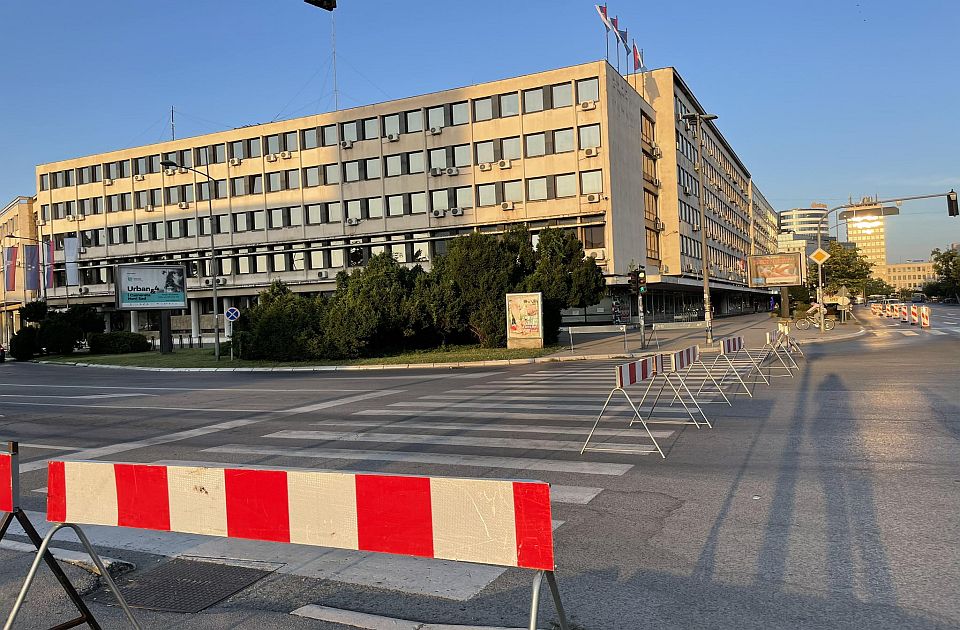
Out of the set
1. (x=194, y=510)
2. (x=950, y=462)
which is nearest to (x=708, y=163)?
(x=950, y=462)

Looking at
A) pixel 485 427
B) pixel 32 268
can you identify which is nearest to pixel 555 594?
pixel 485 427

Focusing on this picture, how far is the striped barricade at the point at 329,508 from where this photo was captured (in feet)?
9.26

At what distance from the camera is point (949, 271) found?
132 m

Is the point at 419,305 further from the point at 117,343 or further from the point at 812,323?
the point at 812,323

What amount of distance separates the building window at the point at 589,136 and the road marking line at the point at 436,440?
3870 centimetres

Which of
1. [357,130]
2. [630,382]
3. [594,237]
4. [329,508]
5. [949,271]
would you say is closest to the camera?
[329,508]

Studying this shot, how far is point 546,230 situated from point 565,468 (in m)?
29.1

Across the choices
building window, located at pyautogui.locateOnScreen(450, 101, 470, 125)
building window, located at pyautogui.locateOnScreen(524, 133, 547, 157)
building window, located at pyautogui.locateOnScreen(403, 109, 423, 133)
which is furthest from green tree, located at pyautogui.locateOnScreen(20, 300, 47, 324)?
building window, located at pyautogui.locateOnScreen(524, 133, 547, 157)

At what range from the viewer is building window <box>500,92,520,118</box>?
4903 centimetres

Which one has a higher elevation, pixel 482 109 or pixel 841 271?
pixel 482 109

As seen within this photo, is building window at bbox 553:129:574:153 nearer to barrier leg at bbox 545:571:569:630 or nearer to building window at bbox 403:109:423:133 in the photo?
building window at bbox 403:109:423:133

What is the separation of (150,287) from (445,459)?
39.1 metres

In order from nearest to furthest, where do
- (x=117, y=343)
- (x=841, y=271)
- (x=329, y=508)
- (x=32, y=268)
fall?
(x=329, y=508)
(x=117, y=343)
(x=32, y=268)
(x=841, y=271)

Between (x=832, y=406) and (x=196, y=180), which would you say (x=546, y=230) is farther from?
(x=196, y=180)
